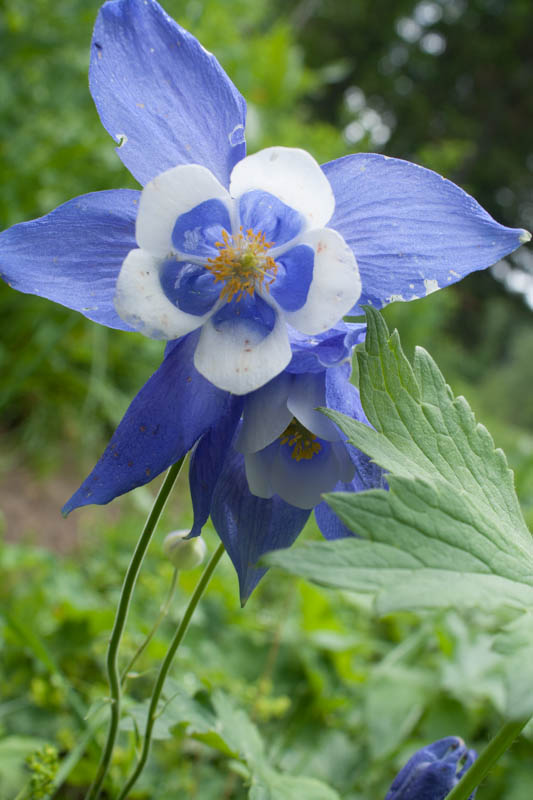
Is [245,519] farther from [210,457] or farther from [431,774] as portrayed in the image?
[431,774]

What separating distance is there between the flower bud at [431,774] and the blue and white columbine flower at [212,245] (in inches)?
9.7

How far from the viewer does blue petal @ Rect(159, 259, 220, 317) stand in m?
0.42

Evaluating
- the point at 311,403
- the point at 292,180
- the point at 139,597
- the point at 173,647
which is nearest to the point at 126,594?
the point at 173,647

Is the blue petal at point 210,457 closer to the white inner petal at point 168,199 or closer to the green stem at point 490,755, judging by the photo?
the white inner petal at point 168,199

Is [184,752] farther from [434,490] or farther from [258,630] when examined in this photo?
[434,490]

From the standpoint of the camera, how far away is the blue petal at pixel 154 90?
16.5 inches

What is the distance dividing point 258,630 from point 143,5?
42.2 inches

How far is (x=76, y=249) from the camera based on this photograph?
1.42 ft

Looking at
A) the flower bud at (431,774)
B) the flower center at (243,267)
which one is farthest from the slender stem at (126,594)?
the flower bud at (431,774)

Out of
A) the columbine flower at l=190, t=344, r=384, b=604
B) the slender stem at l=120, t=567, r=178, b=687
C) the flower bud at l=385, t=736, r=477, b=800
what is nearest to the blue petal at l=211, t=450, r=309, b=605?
the columbine flower at l=190, t=344, r=384, b=604

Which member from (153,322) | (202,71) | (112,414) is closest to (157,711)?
(153,322)

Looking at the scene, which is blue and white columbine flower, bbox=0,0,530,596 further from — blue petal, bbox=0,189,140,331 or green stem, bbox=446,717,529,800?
green stem, bbox=446,717,529,800

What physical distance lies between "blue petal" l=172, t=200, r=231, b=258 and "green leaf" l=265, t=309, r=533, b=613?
12 cm

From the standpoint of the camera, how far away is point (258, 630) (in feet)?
4.05
